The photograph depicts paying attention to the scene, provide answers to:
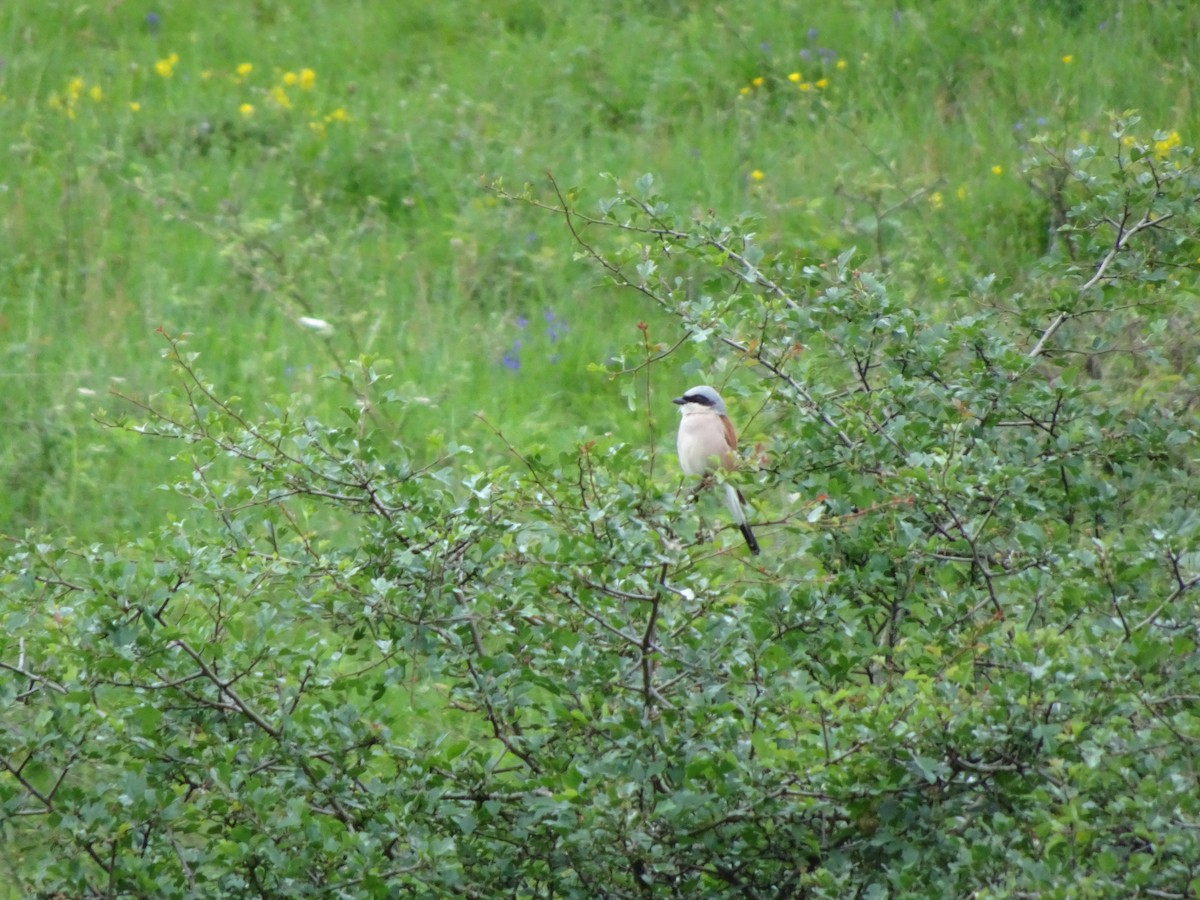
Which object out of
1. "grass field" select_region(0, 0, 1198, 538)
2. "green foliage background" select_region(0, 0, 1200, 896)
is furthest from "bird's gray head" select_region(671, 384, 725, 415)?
"grass field" select_region(0, 0, 1198, 538)

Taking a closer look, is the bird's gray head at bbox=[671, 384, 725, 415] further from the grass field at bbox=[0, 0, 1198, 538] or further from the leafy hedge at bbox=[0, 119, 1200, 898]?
the leafy hedge at bbox=[0, 119, 1200, 898]

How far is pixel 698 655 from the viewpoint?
117 inches

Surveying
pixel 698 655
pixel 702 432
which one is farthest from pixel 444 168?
pixel 698 655

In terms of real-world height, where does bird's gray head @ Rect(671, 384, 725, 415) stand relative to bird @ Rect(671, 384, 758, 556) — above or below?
above

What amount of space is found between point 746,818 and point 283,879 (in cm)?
90

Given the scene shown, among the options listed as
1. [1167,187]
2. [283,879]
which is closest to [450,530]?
[283,879]

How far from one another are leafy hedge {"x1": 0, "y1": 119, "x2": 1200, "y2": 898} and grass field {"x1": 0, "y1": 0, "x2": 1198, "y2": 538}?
281 centimetres

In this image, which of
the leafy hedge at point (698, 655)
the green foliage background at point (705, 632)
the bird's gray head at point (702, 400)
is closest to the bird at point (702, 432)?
the bird's gray head at point (702, 400)

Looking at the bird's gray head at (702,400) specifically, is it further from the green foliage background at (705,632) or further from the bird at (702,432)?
the green foliage background at (705,632)

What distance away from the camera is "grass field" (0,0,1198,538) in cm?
669

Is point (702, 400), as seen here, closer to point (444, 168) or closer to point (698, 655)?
point (698, 655)

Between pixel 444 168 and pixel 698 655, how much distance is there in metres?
6.00

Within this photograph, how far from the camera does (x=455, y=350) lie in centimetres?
693

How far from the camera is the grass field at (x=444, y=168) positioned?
6.69 m
